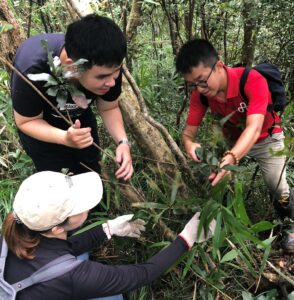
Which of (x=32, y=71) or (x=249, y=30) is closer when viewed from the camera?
(x=32, y=71)

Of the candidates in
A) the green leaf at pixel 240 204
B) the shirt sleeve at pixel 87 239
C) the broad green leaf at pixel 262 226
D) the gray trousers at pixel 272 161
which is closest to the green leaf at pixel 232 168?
the green leaf at pixel 240 204

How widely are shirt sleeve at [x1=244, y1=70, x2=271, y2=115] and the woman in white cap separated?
79 centimetres

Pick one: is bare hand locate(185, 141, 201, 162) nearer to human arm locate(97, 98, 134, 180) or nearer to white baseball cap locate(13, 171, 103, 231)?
human arm locate(97, 98, 134, 180)

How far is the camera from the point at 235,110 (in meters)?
1.96

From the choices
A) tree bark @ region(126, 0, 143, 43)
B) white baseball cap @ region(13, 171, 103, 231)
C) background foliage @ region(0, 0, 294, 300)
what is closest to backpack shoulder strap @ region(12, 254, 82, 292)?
white baseball cap @ region(13, 171, 103, 231)

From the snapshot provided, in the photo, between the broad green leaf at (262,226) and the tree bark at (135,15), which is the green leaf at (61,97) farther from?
the tree bark at (135,15)

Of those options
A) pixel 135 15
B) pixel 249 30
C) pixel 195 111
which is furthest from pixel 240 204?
pixel 249 30

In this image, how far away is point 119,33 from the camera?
4.90 feet

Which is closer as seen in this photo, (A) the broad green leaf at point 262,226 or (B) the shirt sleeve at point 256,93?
(A) the broad green leaf at point 262,226

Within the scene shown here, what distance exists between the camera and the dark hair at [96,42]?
1.44 m

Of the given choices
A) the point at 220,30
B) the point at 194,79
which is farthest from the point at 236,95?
the point at 220,30

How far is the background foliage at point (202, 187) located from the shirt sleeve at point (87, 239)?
81 millimetres

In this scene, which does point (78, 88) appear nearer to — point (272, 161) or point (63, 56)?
point (63, 56)

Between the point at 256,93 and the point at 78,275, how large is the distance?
1.20 meters
